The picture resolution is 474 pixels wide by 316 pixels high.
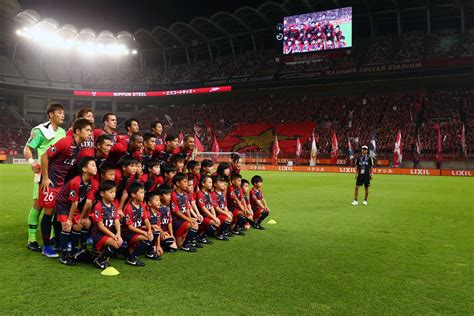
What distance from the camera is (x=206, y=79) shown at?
52.1 meters

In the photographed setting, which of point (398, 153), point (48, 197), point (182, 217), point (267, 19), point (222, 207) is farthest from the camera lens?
point (267, 19)

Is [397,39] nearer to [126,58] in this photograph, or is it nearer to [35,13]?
[126,58]

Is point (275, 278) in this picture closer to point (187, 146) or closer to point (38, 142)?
point (187, 146)

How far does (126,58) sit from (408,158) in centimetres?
4826

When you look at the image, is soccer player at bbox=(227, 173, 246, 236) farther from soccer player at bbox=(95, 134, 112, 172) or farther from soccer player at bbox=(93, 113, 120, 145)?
soccer player at bbox=(95, 134, 112, 172)

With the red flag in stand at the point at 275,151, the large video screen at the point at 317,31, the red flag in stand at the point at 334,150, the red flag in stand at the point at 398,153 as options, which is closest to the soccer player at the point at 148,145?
the red flag in stand at the point at 398,153

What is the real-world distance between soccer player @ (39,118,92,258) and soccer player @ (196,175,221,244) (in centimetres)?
229

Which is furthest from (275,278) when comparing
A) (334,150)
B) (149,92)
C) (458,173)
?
(149,92)

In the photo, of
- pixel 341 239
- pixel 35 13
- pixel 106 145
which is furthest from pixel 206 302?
pixel 35 13

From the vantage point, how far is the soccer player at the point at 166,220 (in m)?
5.90

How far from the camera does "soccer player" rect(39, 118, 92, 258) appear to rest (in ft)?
17.4

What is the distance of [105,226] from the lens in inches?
201

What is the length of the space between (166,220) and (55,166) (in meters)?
1.85

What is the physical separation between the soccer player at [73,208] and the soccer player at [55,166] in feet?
0.63
